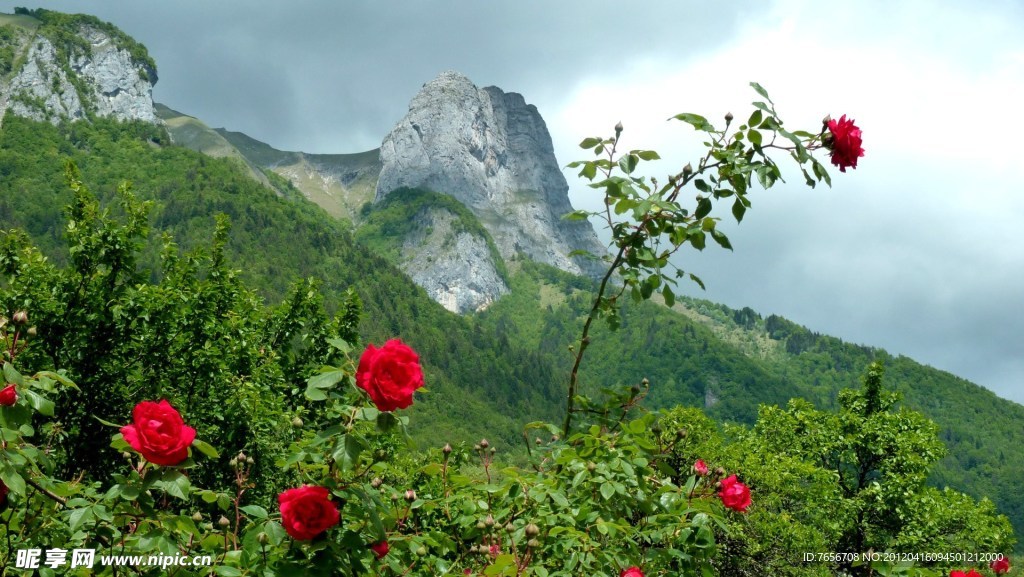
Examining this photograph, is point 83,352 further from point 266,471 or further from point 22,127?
point 22,127

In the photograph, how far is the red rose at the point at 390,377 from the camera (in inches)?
113

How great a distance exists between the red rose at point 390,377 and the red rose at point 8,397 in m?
1.28

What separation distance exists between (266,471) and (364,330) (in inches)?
6051

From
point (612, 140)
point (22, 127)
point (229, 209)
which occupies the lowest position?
point (612, 140)

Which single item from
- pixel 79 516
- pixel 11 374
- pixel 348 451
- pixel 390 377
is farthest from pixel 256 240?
pixel 390 377

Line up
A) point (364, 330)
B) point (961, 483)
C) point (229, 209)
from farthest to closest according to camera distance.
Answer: point (229, 209) → point (364, 330) → point (961, 483)

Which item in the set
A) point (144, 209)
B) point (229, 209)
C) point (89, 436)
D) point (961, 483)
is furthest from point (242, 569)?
point (229, 209)

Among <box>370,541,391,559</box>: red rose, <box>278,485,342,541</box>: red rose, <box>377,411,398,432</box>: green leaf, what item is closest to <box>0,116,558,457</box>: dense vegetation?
<box>370,541,391,559</box>: red rose

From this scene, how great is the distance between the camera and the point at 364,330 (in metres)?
166

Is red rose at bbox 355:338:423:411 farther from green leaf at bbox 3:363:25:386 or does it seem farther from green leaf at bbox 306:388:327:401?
green leaf at bbox 3:363:25:386

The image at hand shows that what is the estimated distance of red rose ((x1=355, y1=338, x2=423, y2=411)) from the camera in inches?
113

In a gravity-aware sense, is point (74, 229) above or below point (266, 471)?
above

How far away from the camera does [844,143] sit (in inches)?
160

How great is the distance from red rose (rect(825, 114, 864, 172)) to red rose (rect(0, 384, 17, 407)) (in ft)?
13.0
